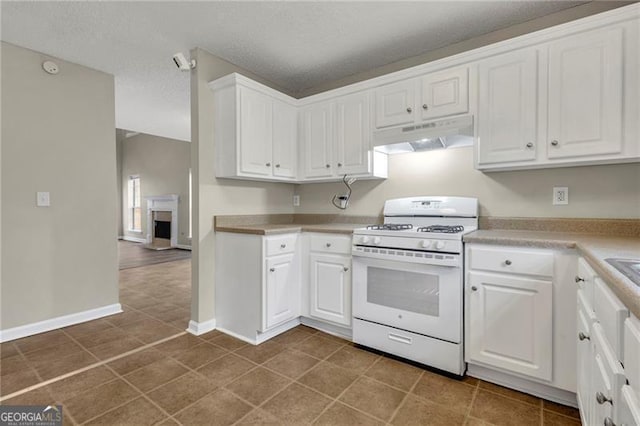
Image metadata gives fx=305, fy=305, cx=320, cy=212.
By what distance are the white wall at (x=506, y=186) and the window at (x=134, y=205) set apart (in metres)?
7.75

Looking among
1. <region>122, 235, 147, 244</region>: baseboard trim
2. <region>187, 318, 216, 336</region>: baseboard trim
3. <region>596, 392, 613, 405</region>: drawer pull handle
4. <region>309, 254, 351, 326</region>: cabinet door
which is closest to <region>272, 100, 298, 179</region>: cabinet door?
<region>309, 254, 351, 326</region>: cabinet door

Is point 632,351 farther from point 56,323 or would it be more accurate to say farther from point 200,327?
point 56,323

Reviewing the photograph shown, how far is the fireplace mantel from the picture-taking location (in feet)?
24.3

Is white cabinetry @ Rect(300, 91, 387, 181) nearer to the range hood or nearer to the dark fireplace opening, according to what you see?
the range hood

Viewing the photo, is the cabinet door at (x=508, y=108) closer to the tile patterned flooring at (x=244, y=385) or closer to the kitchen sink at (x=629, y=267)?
the kitchen sink at (x=629, y=267)

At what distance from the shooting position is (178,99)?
397 cm

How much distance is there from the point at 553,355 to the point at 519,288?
38 centimetres

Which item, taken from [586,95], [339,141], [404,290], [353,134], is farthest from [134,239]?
[586,95]

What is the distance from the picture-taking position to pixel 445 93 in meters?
2.27

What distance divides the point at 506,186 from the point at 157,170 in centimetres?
807

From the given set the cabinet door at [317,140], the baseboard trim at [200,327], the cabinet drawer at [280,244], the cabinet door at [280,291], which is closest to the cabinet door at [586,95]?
the cabinet door at [317,140]

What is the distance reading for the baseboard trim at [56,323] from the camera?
2.50 m

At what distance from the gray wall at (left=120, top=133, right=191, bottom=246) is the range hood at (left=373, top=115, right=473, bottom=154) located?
5951mm

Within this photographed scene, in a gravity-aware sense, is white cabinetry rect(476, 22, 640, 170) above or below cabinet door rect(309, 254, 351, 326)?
above
